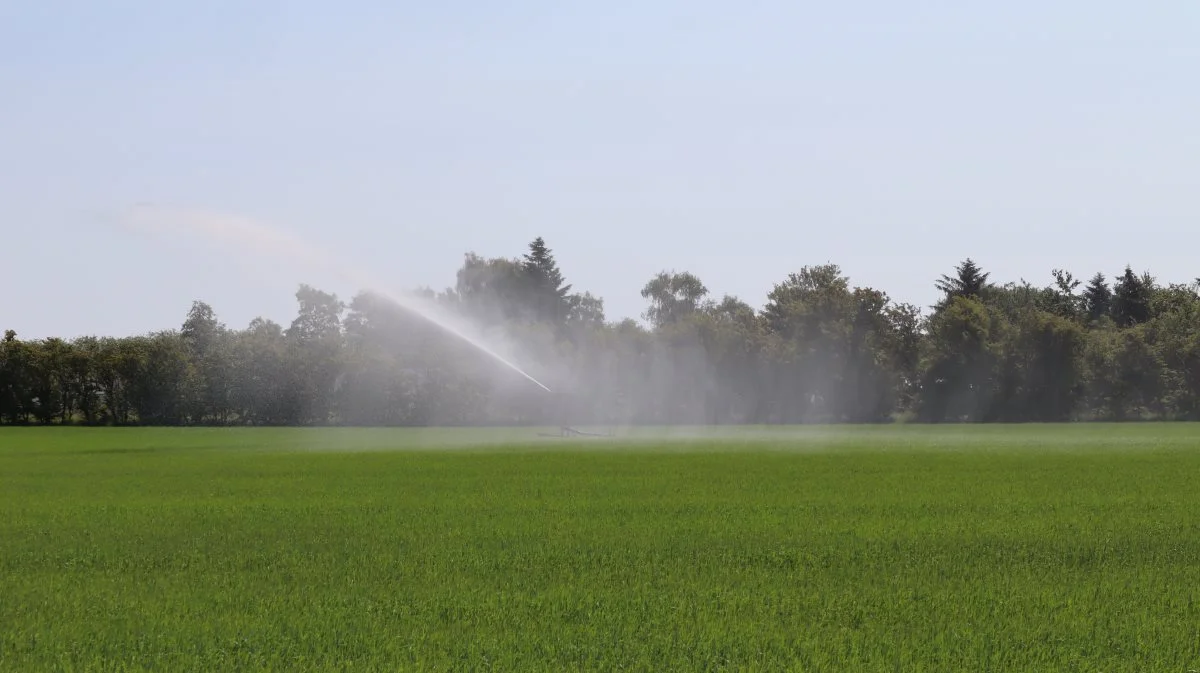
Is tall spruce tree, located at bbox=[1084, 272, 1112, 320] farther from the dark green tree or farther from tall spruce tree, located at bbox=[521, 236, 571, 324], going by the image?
tall spruce tree, located at bbox=[521, 236, 571, 324]

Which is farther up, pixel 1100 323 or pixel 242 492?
pixel 1100 323

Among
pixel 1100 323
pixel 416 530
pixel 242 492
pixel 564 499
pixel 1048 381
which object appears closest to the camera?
pixel 416 530

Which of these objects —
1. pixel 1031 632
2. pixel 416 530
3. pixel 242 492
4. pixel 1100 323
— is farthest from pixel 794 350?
pixel 1031 632

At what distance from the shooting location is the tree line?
98.7m

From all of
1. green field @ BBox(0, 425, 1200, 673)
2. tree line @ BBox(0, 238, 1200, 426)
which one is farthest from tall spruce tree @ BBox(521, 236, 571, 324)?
green field @ BBox(0, 425, 1200, 673)

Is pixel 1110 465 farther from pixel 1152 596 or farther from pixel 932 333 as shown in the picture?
pixel 932 333

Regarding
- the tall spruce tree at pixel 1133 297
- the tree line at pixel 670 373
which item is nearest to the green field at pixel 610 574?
the tree line at pixel 670 373

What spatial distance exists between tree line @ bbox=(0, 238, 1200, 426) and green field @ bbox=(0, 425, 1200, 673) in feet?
234

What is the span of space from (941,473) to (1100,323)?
98.3 meters

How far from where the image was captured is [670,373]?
10831 cm

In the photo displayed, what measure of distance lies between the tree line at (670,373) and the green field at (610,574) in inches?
2812

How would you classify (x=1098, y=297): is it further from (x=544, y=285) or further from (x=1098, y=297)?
(x=544, y=285)

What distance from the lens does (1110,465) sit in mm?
34688

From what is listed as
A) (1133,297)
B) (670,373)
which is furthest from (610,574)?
(1133,297)
